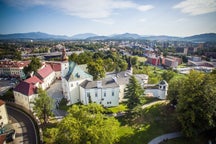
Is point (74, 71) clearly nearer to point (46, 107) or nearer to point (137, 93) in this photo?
point (46, 107)

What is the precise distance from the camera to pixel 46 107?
→ 30.5 meters

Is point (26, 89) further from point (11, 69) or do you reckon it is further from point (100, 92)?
point (11, 69)

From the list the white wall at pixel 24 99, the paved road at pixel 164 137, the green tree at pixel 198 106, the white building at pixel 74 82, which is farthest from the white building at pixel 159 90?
the white wall at pixel 24 99

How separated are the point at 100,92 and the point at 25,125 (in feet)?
64.0

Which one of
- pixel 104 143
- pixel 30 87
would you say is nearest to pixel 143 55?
pixel 30 87

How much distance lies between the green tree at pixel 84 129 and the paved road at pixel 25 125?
1207 centimetres

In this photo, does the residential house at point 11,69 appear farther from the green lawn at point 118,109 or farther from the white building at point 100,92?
the green lawn at point 118,109

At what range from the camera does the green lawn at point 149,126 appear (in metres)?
28.9

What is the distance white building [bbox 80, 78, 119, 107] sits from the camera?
39.1m

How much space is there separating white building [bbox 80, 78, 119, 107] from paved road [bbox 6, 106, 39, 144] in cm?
1427

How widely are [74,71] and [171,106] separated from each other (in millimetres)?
28917

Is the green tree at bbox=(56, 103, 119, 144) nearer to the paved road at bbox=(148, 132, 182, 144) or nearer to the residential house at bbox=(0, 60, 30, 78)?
the paved road at bbox=(148, 132, 182, 144)

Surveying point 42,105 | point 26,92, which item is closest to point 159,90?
point 42,105

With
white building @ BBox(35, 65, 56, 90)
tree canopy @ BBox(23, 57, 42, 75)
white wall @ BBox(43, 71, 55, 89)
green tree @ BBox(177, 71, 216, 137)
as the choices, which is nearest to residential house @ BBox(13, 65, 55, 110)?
white building @ BBox(35, 65, 56, 90)
